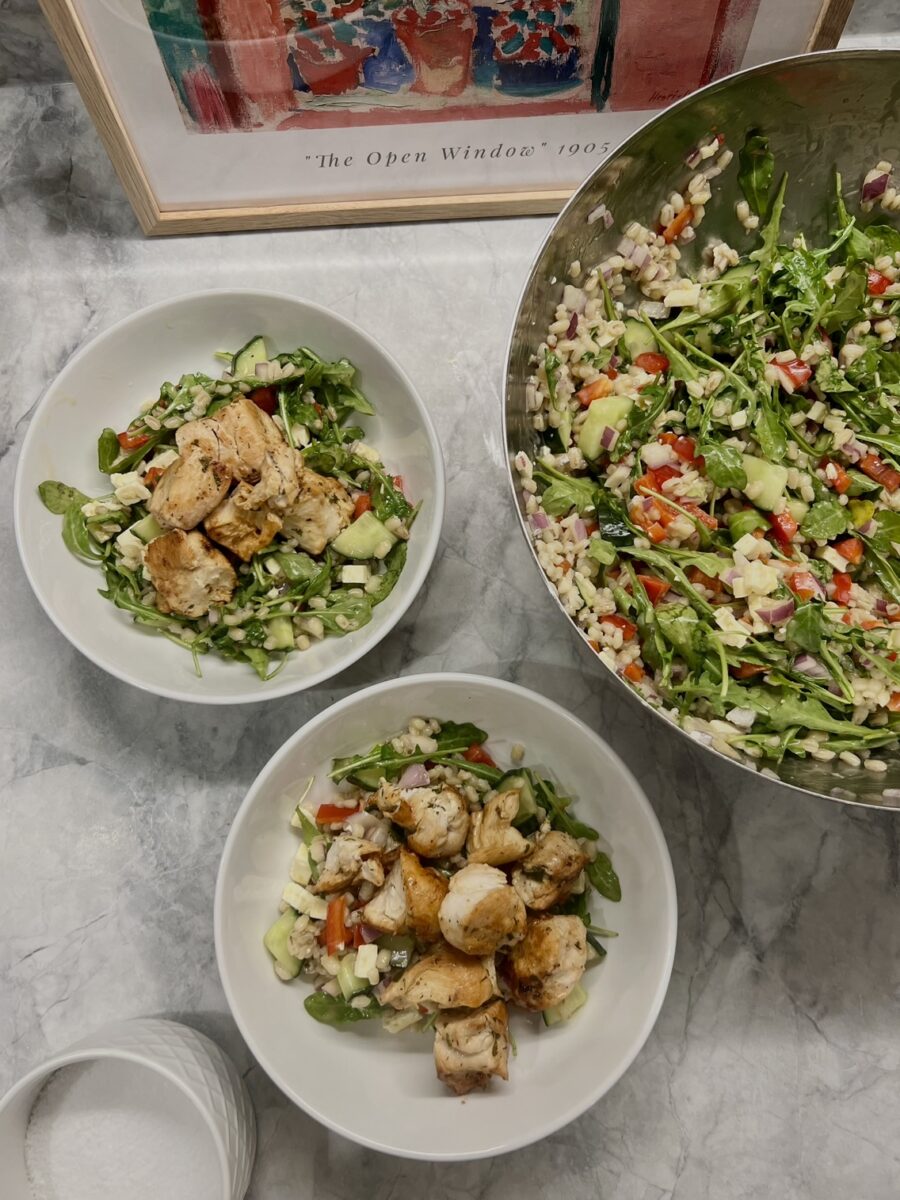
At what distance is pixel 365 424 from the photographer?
1.79 meters

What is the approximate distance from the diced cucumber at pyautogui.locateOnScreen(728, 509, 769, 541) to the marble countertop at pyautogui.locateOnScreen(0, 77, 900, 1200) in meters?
0.41

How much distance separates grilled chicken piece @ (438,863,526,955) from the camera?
146 cm

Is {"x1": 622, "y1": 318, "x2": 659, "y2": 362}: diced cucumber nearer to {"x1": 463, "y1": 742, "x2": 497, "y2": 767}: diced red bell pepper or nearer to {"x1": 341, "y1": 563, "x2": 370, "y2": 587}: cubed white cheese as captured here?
{"x1": 341, "y1": 563, "x2": 370, "y2": 587}: cubed white cheese

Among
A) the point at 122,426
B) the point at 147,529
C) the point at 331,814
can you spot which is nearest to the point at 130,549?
the point at 147,529

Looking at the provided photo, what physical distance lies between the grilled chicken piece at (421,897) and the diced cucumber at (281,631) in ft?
1.42

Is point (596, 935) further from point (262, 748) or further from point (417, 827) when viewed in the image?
point (262, 748)

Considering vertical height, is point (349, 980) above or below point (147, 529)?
below

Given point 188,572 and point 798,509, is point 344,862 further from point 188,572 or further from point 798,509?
point 798,509

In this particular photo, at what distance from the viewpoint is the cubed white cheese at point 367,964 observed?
61.5 inches

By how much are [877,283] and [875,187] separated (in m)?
0.17

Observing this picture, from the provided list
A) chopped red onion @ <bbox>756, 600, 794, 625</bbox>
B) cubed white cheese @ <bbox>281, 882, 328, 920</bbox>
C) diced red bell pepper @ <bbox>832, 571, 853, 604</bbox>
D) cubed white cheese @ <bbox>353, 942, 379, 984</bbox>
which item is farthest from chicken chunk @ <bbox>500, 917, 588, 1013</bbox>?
diced red bell pepper @ <bbox>832, 571, 853, 604</bbox>

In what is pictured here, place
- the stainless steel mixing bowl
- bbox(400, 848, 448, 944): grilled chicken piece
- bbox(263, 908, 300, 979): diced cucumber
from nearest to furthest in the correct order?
the stainless steel mixing bowl, bbox(400, 848, 448, 944): grilled chicken piece, bbox(263, 908, 300, 979): diced cucumber

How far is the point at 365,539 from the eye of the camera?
5.47ft

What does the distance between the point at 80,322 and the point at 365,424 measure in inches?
25.8
